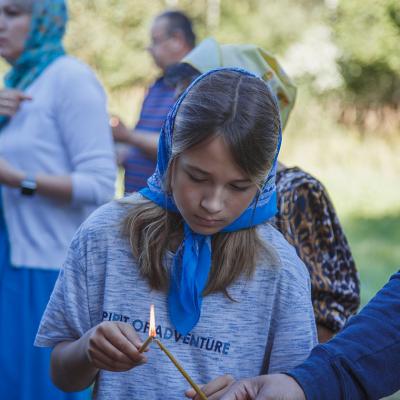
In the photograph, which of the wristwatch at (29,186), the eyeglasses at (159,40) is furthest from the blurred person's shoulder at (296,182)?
the eyeglasses at (159,40)

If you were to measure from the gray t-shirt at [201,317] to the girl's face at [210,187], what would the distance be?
18 cm

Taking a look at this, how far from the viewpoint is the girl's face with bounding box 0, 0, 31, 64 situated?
344 centimetres

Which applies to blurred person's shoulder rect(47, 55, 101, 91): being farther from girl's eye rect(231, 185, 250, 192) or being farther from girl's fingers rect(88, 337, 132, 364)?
girl's fingers rect(88, 337, 132, 364)

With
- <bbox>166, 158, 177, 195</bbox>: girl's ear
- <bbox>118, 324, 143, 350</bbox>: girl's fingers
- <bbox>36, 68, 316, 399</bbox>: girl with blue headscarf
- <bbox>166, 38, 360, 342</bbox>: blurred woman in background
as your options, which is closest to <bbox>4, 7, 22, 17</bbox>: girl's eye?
Result: <bbox>166, 38, 360, 342</bbox>: blurred woman in background

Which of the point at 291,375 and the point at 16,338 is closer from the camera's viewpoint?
the point at 291,375

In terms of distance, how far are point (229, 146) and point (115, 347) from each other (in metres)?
0.53

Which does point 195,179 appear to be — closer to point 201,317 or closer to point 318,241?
point 201,317

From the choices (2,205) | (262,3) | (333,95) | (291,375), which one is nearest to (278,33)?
(262,3)

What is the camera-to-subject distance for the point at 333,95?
2083 centimetres

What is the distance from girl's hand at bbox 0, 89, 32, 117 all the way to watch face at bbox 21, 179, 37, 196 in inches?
11.4

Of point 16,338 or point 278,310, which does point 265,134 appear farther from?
point 16,338

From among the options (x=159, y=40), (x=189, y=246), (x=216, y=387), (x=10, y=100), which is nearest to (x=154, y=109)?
(x=159, y=40)

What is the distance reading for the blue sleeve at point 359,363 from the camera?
5.55ft

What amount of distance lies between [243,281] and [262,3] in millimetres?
26406
